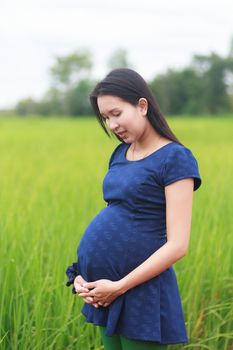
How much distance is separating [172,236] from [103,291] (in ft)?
0.60

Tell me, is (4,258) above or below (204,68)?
below

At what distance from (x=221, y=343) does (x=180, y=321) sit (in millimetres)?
738

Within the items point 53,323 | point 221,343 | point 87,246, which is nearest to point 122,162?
point 87,246

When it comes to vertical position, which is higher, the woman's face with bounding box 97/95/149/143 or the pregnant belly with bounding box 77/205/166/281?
the woman's face with bounding box 97/95/149/143

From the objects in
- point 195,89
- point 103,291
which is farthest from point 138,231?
point 195,89

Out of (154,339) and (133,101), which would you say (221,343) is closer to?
(154,339)

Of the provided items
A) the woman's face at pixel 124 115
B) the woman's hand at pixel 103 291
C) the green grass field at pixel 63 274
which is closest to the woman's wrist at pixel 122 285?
the woman's hand at pixel 103 291

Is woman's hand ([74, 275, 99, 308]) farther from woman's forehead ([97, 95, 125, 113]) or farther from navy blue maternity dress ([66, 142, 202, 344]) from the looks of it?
woman's forehead ([97, 95, 125, 113])

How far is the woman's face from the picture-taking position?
125 cm

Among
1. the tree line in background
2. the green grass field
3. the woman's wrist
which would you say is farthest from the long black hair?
the tree line in background

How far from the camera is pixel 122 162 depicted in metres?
1.33

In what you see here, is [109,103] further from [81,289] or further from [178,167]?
[81,289]

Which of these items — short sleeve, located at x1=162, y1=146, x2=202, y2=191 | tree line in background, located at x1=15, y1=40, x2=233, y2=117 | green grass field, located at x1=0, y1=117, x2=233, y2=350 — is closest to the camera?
short sleeve, located at x1=162, y1=146, x2=202, y2=191

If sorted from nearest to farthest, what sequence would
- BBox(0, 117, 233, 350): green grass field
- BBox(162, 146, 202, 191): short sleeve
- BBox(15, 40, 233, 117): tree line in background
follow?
BBox(162, 146, 202, 191): short sleeve < BBox(0, 117, 233, 350): green grass field < BBox(15, 40, 233, 117): tree line in background
